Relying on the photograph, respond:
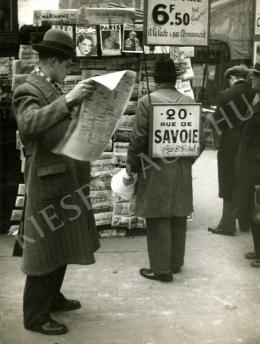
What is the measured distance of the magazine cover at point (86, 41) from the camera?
5.85 m

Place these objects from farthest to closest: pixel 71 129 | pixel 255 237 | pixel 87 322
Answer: pixel 255 237
pixel 87 322
pixel 71 129

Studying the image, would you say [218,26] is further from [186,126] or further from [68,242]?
[68,242]

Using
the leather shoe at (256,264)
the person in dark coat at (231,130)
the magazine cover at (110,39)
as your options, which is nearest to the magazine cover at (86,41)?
the magazine cover at (110,39)

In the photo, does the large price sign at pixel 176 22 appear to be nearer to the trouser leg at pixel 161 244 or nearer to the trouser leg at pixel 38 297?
the trouser leg at pixel 161 244

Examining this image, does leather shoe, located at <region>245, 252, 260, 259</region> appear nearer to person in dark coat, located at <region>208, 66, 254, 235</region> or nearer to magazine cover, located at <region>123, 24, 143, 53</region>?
person in dark coat, located at <region>208, 66, 254, 235</region>

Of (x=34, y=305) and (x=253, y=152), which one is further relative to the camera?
(x=253, y=152)

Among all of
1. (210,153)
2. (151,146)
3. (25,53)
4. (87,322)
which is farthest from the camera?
(210,153)

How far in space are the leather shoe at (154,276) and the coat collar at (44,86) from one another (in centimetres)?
200

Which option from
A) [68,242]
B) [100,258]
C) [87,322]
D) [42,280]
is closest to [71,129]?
[68,242]

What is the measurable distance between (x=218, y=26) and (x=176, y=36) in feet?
31.8

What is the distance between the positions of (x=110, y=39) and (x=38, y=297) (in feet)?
9.95

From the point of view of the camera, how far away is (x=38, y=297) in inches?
148

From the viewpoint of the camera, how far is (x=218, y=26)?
14.1m

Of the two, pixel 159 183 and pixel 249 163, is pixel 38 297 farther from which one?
pixel 249 163
